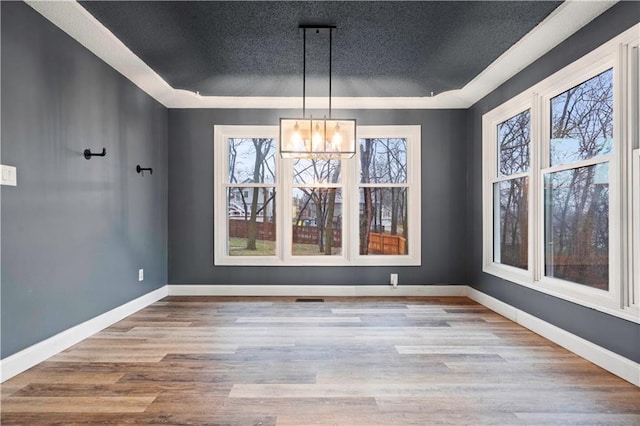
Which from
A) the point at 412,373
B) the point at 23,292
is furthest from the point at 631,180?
the point at 23,292

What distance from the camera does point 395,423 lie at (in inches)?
77.7

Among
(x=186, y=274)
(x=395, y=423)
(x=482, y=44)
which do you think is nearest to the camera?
(x=395, y=423)

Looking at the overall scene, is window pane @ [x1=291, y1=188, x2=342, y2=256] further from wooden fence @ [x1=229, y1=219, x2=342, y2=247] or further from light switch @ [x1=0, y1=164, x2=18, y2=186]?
light switch @ [x1=0, y1=164, x2=18, y2=186]

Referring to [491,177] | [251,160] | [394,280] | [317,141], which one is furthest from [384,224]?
[317,141]

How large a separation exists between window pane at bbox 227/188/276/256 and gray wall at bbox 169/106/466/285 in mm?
261

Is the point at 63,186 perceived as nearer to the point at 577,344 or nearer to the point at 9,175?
the point at 9,175

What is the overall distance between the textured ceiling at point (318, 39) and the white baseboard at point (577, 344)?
245 cm

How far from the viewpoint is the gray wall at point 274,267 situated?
508 centimetres

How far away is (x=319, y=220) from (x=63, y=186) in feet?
9.70

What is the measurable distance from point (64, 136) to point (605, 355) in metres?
4.34

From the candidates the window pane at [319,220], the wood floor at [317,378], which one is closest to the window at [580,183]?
the wood floor at [317,378]

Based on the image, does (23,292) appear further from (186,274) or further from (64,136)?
(186,274)

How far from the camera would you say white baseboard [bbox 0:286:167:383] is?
2495mm

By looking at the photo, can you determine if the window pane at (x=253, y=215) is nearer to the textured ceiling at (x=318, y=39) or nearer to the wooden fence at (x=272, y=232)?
the wooden fence at (x=272, y=232)
